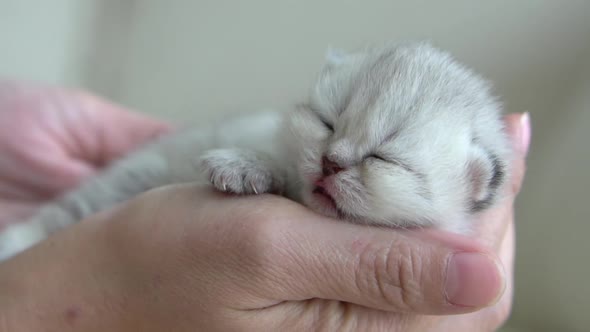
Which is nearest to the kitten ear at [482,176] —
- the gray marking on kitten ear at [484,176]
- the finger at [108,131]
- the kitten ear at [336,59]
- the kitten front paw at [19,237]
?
the gray marking on kitten ear at [484,176]

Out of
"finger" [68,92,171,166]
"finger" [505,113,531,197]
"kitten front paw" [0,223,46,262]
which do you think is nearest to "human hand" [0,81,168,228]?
"finger" [68,92,171,166]

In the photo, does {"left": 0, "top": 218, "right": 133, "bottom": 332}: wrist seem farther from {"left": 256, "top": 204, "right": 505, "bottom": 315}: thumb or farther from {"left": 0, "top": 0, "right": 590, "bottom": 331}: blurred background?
{"left": 0, "top": 0, "right": 590, "bottom": 331}: blurred background

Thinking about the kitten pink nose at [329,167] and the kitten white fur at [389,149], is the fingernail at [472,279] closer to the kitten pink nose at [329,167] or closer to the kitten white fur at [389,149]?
the kitten white fur at [389,149]

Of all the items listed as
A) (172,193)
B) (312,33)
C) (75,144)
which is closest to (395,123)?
(172,193)

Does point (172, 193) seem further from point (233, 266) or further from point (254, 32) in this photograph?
point (254, 32)

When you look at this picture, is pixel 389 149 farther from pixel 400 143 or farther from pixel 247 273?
pixel 247 273
